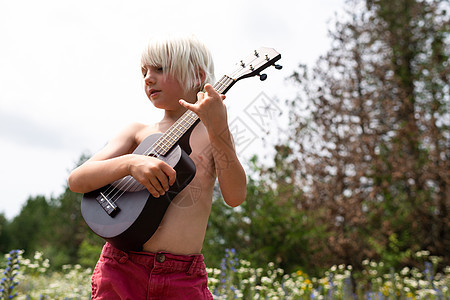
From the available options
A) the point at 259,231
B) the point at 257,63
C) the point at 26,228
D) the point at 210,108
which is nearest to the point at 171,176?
the point at 210,108

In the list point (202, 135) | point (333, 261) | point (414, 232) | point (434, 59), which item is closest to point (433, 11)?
point (434, 59)

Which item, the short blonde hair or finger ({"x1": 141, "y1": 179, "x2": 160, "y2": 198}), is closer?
finger ({"x1": 141, "y1": 179, "x2": 160, "y2": 198})

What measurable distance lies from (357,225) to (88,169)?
20.7 feet

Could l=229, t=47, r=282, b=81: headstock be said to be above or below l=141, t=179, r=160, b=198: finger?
above

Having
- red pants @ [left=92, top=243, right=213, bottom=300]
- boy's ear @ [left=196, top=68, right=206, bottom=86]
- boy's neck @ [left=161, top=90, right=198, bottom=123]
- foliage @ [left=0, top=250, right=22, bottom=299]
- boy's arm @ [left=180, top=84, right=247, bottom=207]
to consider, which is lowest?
red pants @ [left=92, top=243, right=213, bottom=300]

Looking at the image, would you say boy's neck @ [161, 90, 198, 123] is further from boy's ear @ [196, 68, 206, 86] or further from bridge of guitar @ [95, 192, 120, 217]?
bridge of guitar @ [95, 192, 120, 217]

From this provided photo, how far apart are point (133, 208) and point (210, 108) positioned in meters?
0.44

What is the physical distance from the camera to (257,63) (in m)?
1.71

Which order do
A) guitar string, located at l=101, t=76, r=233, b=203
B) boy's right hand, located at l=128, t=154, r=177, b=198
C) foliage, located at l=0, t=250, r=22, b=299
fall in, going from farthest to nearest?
foliage, located at l=0, t=250, r=22, b=299, guitar string, located at l=101, t=76, r=233, b=203, boy's right hand, located at l=128, t=154, r=177, b=198

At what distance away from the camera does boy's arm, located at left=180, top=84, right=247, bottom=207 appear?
1439mm

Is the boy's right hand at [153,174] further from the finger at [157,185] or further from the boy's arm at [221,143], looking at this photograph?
the boy's arm at [221,143]

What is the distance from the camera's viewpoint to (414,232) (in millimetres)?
7598

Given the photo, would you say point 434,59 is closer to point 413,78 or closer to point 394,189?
point 413,78

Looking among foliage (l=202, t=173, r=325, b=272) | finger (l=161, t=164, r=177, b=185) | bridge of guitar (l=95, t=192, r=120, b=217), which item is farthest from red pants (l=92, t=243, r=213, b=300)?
foliage (l=202, t=173, r=325, b=272)
